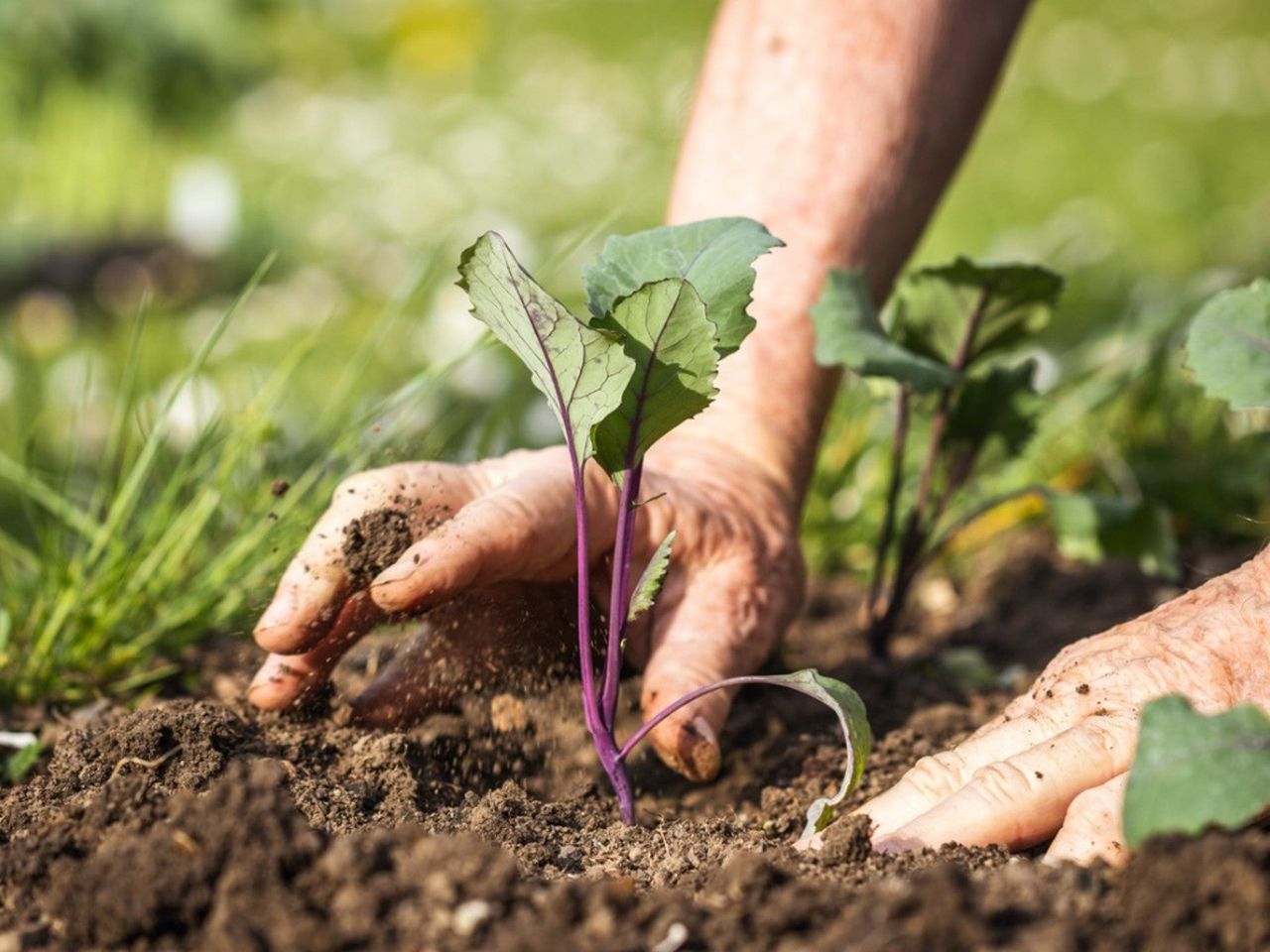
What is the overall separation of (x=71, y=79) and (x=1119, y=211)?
12.7 ft

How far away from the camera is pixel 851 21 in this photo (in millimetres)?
1930

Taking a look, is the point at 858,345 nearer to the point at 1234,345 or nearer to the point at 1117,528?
the point at 1234,345

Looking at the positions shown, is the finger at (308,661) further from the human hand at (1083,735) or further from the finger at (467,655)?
the human hand at (1083,735)

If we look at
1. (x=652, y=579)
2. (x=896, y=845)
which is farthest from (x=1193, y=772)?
(x=652, y=579)

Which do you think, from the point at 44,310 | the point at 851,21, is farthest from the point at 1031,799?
the point at 44,310

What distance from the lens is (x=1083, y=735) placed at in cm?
124

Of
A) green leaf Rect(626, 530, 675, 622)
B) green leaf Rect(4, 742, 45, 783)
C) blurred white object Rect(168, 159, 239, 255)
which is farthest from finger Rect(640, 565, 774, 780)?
blurred white object Rect(168, 159, 239, 255)

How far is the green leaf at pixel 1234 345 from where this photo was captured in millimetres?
1291

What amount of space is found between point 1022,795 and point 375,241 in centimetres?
399

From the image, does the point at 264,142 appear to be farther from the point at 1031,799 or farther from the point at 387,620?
the point at 1031,799

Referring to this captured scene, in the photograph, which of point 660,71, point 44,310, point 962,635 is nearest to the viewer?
point 962,635

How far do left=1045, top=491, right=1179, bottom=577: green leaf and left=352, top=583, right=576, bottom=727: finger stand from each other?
77 centimetres

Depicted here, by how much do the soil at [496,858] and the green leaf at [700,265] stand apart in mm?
510

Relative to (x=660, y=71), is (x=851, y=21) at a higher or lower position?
higher
